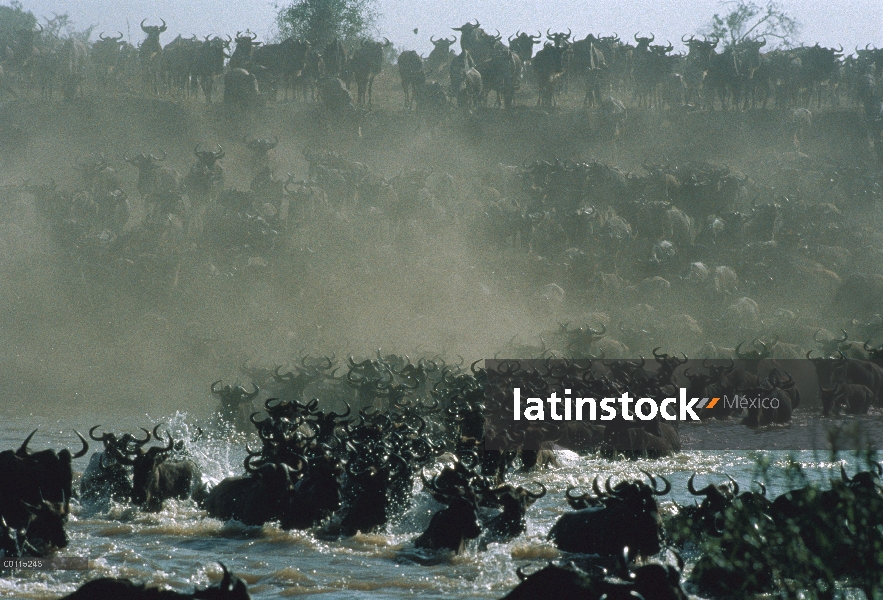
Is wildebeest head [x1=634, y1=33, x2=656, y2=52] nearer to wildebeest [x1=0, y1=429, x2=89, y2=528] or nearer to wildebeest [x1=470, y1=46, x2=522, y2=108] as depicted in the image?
wildebeest [x1=470, y1=46, x2=522, y2=108]

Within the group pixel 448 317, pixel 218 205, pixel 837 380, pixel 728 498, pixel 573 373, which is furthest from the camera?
pixel 218 205

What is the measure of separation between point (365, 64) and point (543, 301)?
26109 millimetres

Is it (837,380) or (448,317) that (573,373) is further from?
(448,317)

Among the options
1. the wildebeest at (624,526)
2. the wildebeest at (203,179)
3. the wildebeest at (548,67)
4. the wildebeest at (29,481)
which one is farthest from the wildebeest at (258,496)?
the wildebeest at (548,67)

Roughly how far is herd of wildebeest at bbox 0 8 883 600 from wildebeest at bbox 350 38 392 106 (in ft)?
0.56

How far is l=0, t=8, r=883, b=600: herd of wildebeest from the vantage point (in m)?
11.4

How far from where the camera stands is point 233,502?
1498cm

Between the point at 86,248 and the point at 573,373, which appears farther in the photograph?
the point at 86,248

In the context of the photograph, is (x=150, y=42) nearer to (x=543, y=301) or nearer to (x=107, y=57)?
(x=107, y=57)

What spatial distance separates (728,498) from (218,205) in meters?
39.9

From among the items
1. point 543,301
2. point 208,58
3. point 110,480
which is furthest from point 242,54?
point 110,480

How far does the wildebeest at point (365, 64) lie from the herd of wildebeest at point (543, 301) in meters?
0.17

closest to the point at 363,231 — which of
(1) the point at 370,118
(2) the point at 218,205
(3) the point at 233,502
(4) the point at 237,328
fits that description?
(2) the point at 218,205

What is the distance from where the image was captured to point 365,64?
63.3 meters
